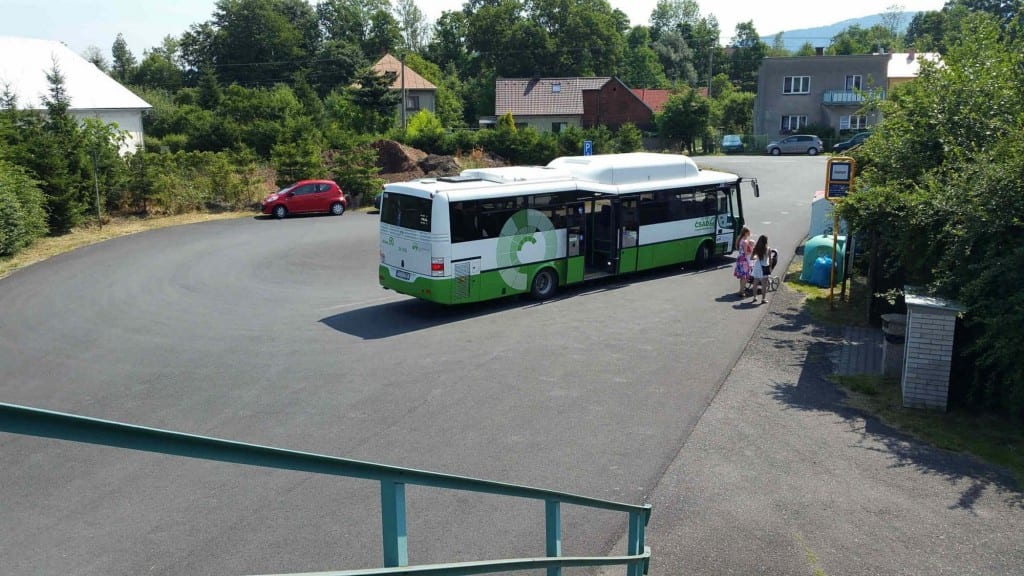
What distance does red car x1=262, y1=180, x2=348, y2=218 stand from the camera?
30.7m

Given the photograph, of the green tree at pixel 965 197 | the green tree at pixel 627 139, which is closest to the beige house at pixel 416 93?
the green tree at pixel 627 139

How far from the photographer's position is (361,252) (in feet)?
77.9

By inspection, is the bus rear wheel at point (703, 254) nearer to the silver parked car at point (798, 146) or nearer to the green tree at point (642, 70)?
the silver parked car at point (798, 146)

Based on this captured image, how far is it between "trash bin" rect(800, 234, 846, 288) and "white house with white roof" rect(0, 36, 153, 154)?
3720 centimetres

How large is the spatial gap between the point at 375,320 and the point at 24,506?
28.1ft

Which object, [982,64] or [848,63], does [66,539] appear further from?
[848,63]

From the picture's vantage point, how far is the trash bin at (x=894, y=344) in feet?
40.4

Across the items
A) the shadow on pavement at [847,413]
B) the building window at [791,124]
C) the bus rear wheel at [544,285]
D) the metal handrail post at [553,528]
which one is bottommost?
the shadow on pavement at [847,413]

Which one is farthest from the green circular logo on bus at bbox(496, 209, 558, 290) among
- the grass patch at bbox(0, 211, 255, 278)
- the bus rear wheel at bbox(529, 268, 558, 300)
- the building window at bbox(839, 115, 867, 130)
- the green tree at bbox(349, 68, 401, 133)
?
the building window at bbox(839, 115, 867, 130)

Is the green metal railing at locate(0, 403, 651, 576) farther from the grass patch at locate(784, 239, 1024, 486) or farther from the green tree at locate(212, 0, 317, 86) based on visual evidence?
the green tree at locate(212, 0, 317, 86)

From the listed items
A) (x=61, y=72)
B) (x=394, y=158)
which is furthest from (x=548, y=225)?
(x=61, y=72)

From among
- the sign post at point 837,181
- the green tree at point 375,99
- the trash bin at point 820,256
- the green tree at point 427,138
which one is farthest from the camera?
the green tree at point 375,99

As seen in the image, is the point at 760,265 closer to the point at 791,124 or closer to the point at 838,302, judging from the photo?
the point at 838,302

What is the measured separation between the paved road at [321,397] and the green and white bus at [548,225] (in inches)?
26.3
